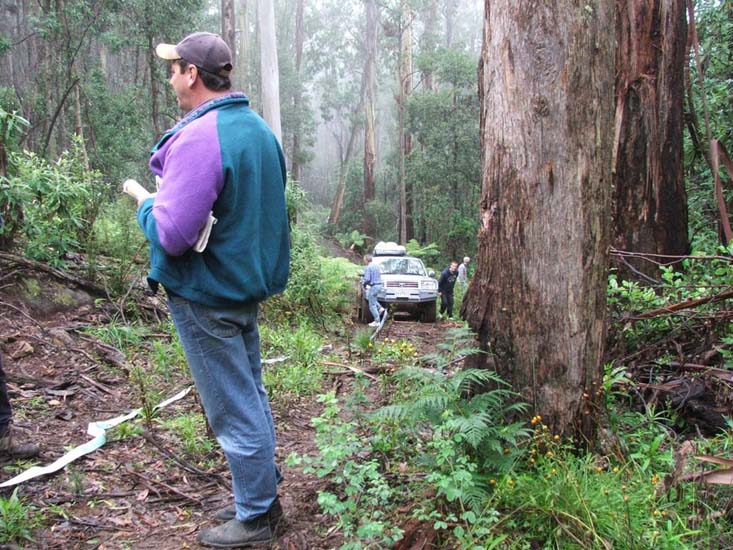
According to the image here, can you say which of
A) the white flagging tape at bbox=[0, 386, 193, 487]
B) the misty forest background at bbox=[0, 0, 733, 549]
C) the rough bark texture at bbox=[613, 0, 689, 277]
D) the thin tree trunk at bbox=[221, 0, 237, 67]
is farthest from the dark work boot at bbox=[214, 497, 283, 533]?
the thin tree trunk at bbox=[221, 0, 237, 67]

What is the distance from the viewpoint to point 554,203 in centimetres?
291

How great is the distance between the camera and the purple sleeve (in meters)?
2.40

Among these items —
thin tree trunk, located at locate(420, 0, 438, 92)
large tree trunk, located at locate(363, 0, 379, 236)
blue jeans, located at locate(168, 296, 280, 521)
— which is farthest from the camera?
large tree trunk, located at locate(363, 0, 379, 236)

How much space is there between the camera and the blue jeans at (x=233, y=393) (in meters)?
2.62

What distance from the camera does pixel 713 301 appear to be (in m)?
4.32

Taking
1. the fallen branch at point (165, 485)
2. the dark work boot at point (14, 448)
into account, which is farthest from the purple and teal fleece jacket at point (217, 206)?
the dark work boot at point (14, 448)

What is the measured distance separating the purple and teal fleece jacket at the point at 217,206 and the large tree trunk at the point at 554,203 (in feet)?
3.87

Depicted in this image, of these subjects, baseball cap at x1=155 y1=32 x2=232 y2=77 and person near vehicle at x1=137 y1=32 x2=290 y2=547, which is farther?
baseball cap at x1=155 y1=32 x2=232 y2=77

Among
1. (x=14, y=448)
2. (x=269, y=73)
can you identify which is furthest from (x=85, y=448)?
(x=269, y=73)

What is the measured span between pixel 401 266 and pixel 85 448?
42.3 feet

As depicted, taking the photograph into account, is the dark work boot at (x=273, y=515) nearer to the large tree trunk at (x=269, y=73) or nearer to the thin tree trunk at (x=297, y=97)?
the large tree trunk at (x=269, y=73)

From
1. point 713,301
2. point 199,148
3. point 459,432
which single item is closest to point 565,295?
point 459,432

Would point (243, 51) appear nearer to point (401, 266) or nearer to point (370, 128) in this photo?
point (370, 128)

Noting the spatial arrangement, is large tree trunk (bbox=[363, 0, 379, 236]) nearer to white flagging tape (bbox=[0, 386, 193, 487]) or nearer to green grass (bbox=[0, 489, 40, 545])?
white flagging tape (bbox=[0, 386, 193, 487])
